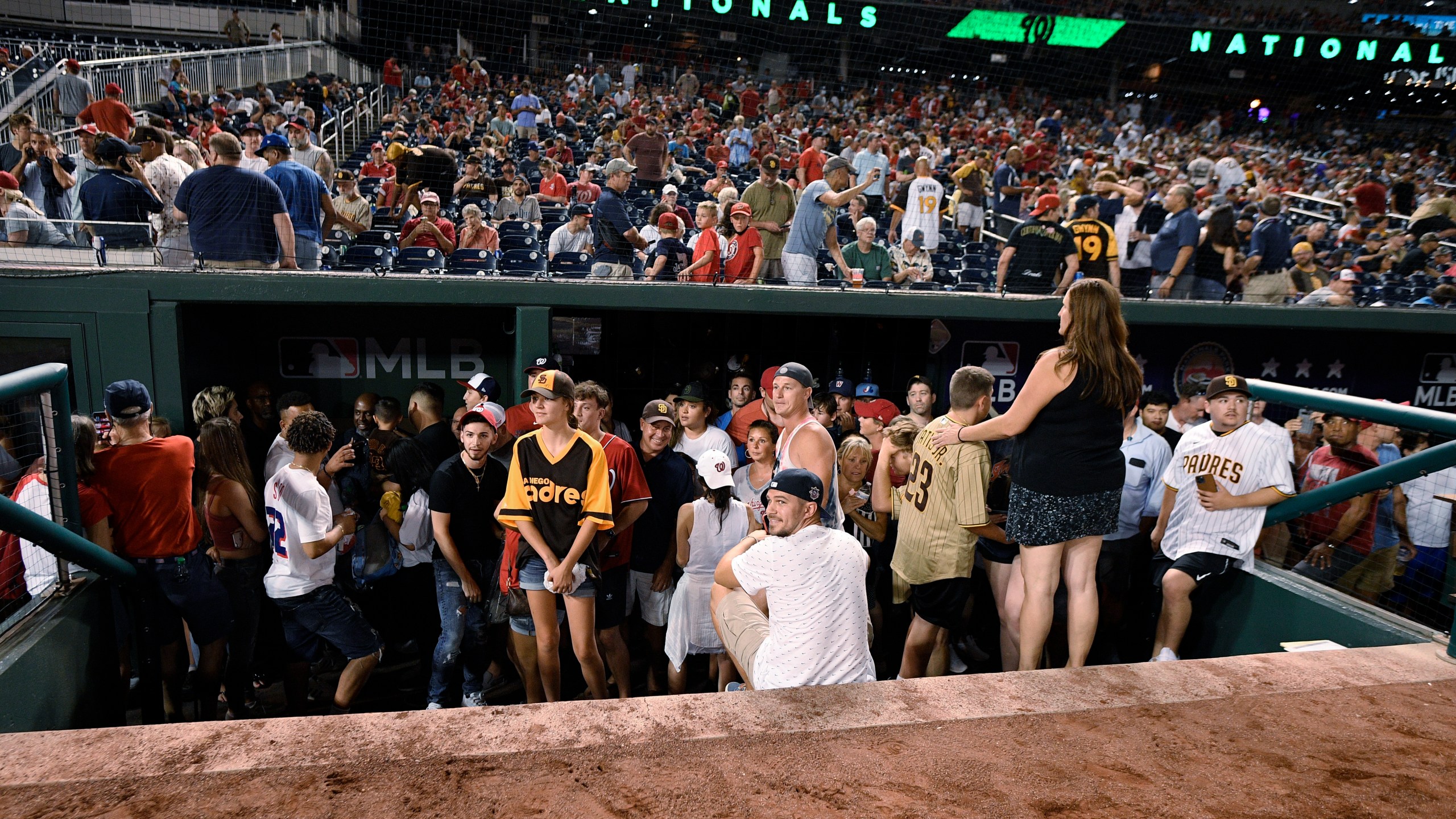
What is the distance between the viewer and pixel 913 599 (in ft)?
12.6

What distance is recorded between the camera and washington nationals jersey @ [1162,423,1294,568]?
3.89 metres

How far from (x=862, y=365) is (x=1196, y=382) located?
2654 mm

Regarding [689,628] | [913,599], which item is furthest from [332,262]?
[913,599]

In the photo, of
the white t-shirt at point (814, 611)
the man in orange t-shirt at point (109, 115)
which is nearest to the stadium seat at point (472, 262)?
the white t-shirt at point (814, 611)

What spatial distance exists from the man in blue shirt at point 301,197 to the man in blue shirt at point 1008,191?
6.76m

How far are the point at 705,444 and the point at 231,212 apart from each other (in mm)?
3217

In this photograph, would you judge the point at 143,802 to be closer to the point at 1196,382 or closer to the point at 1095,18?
the point at 1196,382

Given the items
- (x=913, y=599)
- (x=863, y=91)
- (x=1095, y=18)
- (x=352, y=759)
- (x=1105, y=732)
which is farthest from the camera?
(x=1095, y=18)

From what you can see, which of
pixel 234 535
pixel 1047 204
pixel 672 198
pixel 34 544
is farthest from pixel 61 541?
pixel 1047 204

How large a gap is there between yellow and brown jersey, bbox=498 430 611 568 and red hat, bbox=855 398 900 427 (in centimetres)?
231

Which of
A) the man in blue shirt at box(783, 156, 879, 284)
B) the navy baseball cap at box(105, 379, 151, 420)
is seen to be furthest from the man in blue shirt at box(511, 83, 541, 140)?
the navy baseball cap at box(105, 379, 151, 420)

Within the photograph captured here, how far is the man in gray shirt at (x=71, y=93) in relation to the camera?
1096 centimetres

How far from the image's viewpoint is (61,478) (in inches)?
130

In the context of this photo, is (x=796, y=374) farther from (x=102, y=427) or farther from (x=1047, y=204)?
(x=1047, y=204)
